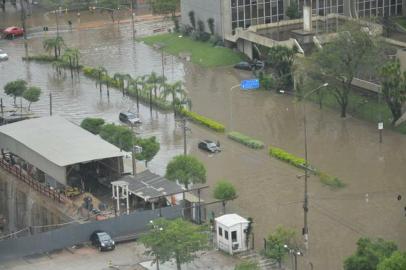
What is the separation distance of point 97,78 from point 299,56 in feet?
46.5

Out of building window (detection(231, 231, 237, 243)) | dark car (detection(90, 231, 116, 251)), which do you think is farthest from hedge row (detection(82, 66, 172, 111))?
building window (detection(231, 231, 237, 243))

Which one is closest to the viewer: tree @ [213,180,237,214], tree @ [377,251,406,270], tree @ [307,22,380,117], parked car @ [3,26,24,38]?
tree @ [377,251,406,270]

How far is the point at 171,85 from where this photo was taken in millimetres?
73938

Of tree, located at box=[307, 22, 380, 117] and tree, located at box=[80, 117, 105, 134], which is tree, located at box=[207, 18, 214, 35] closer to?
tree, located at box=[307, 22, 380, 117]

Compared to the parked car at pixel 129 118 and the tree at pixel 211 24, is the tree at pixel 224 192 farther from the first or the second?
the tree at pixel 211 24

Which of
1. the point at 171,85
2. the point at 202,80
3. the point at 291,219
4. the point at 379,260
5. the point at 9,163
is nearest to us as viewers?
the point at 379,260

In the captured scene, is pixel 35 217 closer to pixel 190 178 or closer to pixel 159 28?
pixel 190 178

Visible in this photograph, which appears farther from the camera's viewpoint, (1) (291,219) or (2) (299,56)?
(2) (299,56)

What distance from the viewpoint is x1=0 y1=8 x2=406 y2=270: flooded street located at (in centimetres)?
5325

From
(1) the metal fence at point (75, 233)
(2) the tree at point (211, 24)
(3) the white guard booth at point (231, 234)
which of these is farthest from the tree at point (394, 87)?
(2) the tree at point (211, 24)

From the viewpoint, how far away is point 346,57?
69062mm

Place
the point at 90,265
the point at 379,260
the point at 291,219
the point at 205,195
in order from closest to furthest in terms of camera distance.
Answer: the point at 379,260 → the point at 90,265 → the point at 291,219 → the point at 205,195

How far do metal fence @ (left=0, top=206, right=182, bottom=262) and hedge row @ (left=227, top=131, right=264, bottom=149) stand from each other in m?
13.4

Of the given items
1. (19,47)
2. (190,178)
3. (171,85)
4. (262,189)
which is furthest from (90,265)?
(19,47)
